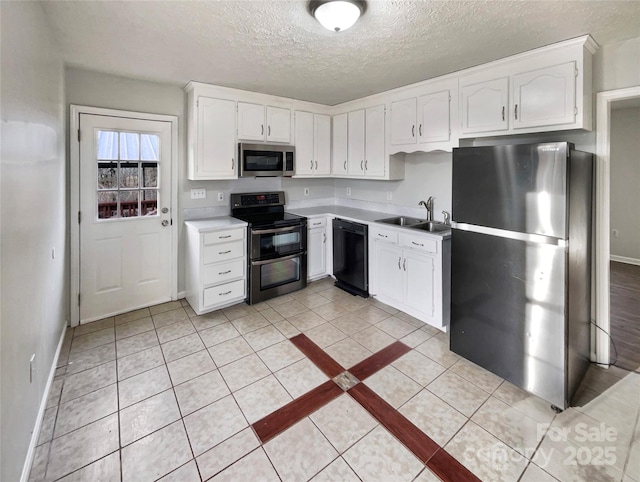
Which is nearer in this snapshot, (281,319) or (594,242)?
(594,242)

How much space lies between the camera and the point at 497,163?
7.10 ft

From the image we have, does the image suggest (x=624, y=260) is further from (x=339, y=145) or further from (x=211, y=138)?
(x=211, y=138)

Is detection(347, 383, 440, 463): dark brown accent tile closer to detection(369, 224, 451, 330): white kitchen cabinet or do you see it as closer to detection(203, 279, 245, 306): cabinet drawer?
detection(369, 224, 451, 330): white kitchen cabinet

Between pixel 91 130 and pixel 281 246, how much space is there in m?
2.22

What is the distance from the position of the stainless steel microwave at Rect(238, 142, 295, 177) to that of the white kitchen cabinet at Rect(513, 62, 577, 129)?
2478 mm

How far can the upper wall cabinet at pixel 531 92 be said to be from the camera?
221 cm

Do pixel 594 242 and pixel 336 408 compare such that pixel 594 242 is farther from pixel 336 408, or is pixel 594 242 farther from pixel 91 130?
pixel 91 130

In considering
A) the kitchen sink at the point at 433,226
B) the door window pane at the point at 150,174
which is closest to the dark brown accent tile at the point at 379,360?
the kitchen sink at the point at 433,226

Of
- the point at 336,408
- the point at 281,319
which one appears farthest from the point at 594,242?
the point at 281,319

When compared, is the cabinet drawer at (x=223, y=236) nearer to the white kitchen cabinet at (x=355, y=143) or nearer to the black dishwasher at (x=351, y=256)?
the black dishwasher at (x=351, y=256)

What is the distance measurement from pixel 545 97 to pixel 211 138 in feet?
10.2

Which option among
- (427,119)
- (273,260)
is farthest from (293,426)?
(427,119)

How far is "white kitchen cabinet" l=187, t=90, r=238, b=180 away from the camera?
3.32m

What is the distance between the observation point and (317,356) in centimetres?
260
